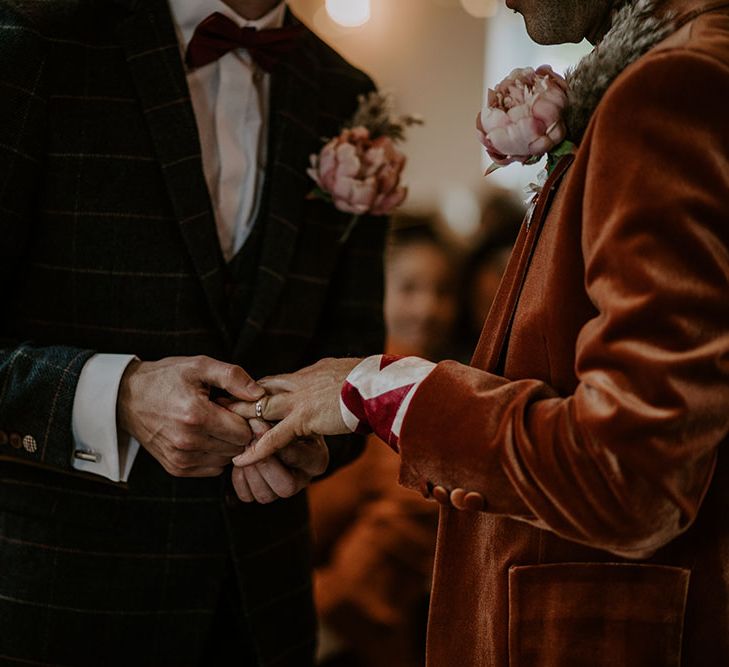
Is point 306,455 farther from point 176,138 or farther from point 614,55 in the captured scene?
point 614,55

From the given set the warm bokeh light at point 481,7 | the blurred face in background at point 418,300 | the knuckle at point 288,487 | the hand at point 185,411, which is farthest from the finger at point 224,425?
the warm bokeh light at point 481,7

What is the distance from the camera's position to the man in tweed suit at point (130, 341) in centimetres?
127

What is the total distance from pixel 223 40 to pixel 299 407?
0.71 m

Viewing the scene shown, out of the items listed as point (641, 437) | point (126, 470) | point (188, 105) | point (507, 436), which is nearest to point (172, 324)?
point (126, 470)

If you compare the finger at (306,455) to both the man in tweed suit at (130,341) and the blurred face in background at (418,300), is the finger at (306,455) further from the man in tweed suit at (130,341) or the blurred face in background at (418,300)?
the blurred face in background at (418,300)

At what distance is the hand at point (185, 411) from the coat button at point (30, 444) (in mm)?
133

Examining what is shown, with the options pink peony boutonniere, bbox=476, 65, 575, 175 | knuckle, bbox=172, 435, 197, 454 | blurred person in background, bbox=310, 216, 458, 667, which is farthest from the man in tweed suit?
blurred person in background, bbox=310, 216, 458, 667

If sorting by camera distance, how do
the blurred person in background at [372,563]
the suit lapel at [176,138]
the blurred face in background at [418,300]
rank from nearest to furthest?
1. the suit lapel at [176,138]
2. the blurred person in background at [372,563]
3. the blurred face in background at [418,300]

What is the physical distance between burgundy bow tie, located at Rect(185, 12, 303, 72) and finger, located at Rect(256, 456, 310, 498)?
0.70 meters

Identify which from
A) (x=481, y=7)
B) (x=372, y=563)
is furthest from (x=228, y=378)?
(x=481, y=7)

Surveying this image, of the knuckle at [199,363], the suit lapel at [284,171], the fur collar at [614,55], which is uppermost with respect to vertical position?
the fur collar at [614,55]

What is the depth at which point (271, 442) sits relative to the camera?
116 cm

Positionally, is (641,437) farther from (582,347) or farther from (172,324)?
(172,324)

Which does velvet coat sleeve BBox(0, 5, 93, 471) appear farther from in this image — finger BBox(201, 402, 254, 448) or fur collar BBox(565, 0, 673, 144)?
fur collar BBox(565, 0, 673, 144)
